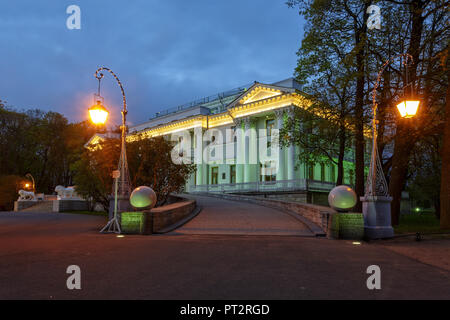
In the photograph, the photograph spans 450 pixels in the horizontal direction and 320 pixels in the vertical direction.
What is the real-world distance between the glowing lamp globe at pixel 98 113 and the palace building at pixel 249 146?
1808 centimetres

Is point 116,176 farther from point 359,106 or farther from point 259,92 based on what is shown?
point 259,92

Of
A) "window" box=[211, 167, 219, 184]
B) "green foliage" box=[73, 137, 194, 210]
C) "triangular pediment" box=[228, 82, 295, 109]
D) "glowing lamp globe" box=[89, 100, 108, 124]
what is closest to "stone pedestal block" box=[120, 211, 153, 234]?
"glowing lamp globe" box=[89, 100, 108, 124]

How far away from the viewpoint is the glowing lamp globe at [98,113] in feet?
37.8

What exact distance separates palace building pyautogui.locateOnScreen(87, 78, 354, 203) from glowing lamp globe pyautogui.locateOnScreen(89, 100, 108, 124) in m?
18.1

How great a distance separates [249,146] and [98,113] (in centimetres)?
2901

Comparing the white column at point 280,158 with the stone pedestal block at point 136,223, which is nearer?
the stone pedestal block at point 136,223

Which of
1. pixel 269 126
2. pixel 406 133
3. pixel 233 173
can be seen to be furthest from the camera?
pixel 233 173

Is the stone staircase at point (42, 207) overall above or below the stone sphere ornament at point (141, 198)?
below

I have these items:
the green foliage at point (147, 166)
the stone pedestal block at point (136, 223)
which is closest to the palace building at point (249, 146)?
the green foliage at point (147, 166)

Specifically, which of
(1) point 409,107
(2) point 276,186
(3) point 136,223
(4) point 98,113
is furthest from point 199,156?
(1) point 409,107

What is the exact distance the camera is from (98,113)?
38.0 feet

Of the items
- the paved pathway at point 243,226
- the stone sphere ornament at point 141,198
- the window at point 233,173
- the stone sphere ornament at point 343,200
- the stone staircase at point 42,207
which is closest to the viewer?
the stone sphere ornament at point 343,200

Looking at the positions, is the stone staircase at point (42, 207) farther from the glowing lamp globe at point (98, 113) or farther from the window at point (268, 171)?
the glowing lamp globe at point (98, 113)
